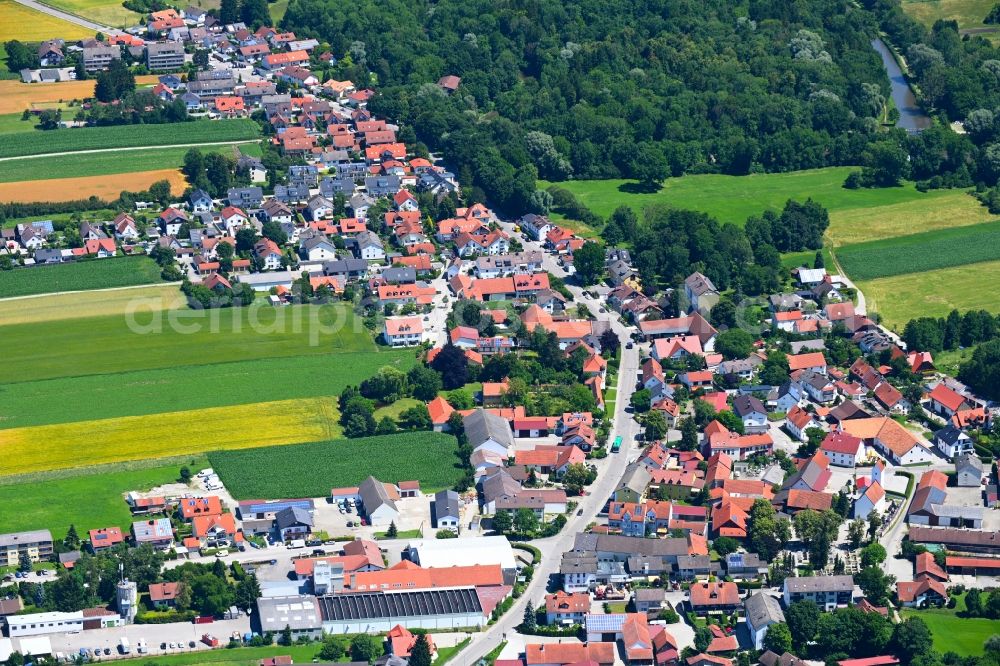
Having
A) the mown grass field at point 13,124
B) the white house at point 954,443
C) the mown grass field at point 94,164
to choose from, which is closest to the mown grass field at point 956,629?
the white house at point 954,443

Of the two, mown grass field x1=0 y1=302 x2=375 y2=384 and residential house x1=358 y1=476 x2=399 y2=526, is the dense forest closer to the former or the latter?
mown grass field x1=0 y1=302 x2=375 y2=384

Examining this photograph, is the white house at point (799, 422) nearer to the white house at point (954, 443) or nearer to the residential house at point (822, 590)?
the white house at point (954, 443)

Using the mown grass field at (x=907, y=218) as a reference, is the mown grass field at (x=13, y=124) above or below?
above

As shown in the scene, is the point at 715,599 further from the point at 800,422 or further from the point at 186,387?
the point at 186,387

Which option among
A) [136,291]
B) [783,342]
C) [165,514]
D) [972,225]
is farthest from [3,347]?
[972,225]

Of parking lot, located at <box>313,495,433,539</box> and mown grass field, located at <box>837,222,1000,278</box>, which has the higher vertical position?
mown grass field, located at <box>837,222,1000,278</box>

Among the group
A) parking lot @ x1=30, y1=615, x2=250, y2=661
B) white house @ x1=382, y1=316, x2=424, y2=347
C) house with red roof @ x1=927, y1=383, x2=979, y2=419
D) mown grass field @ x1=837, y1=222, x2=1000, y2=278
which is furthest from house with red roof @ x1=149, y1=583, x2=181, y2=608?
mown grass field @ x1=837, y1=222, x2=1000, y2=278
